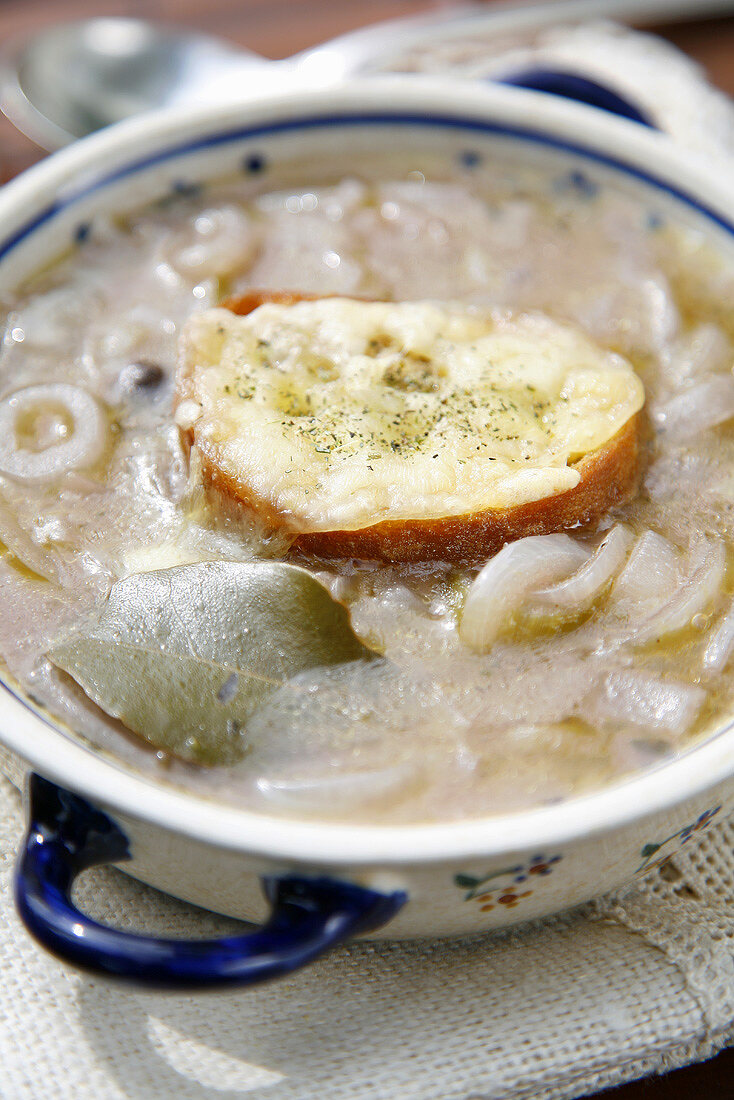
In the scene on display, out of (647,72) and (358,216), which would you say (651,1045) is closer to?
(358,216)

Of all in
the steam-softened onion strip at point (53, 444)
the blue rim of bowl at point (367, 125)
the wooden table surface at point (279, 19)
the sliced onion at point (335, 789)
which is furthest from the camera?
the wooden table surface at point (279, 19)

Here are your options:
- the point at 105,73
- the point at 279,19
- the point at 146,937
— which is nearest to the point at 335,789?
the point at 146,937

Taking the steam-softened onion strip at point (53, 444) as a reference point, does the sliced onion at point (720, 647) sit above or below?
above

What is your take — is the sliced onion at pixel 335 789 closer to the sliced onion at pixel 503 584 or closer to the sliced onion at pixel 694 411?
the sliced onion at pixel 503 584

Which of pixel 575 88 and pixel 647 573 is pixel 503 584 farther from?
pixel 575 88

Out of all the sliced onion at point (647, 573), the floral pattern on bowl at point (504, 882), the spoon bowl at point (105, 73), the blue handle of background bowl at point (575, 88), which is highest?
the blue handle of background bowl at point (575, 88)

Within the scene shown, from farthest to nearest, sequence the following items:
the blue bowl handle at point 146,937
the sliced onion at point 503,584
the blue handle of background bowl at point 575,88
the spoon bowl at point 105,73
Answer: the spoon bowl at point 105,73
the blue handle of background bowl at point 575,88
the sliced onion at point 503,584
the blue bowl handle at point 146,937

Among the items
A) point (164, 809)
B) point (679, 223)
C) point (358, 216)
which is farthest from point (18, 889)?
point (679, 223)

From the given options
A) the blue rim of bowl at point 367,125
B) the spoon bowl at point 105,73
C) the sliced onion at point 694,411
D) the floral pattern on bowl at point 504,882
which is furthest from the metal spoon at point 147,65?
the floral pattern on bowl at point 504,882
